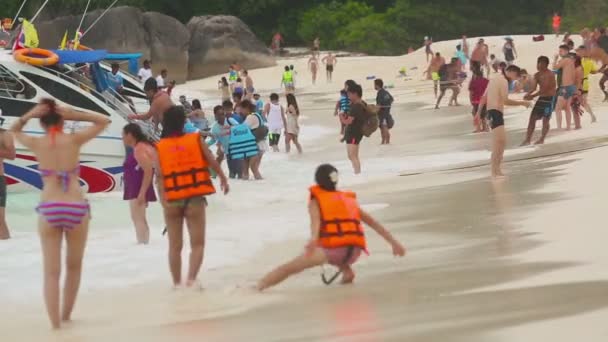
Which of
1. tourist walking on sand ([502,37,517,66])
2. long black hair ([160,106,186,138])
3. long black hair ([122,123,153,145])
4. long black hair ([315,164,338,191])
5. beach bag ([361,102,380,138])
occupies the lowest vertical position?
tourist walking on sand ([502,37,517,66])

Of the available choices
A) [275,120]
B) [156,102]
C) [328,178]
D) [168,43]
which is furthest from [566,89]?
[168,43]

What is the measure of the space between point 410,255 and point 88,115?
11.0 ft

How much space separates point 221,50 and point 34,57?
1482 inches

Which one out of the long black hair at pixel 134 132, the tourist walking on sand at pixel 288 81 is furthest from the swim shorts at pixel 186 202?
the tourist walking on sand at pixel 288 81

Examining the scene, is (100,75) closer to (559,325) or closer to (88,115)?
(88,115)

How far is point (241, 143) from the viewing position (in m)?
21.2

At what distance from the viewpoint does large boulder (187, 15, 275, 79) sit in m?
56.3

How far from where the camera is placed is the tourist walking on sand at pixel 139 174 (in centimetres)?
1241

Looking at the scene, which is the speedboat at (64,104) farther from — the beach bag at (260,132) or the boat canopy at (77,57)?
the beach bag at (260,132)

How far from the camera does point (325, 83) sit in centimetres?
5122

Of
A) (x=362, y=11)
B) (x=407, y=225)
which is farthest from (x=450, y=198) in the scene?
(x=362, y=11)

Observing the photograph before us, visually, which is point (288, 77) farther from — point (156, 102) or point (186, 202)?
point (186, 202)

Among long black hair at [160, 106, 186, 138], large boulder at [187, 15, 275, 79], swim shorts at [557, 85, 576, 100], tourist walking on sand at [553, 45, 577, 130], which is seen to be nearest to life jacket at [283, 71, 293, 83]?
large boulder at [187, 15, 275, 79]

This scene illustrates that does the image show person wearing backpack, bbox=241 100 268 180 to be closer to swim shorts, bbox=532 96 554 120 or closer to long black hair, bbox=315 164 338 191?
swim shorts, bbox=532 96 554 120
